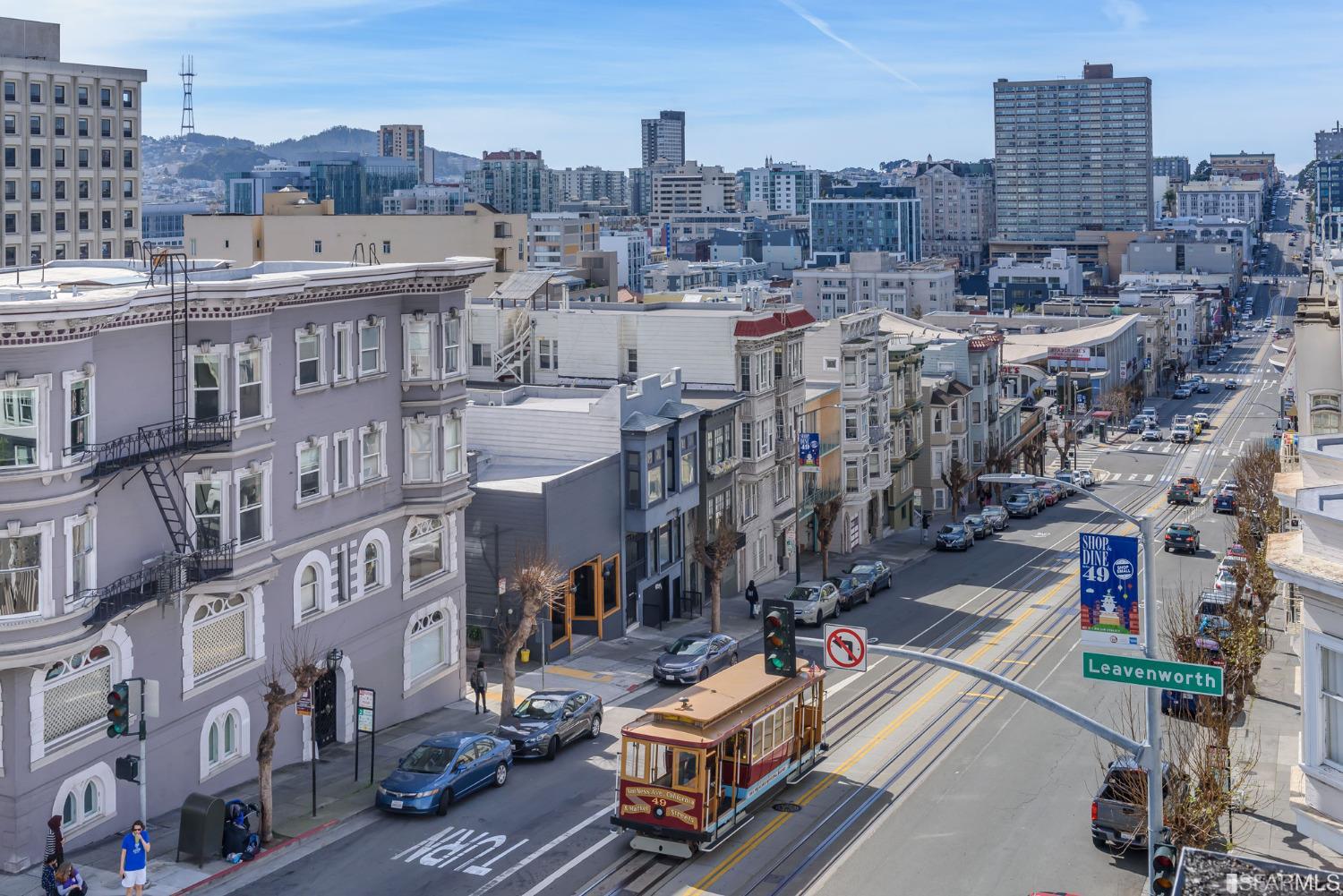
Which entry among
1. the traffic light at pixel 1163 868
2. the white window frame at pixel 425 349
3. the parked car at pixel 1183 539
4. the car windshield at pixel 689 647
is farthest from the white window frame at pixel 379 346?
the parked car at pixel 1183 539

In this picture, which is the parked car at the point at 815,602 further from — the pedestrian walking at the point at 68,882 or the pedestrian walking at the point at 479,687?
the pedestrian walking at the point at 68,882

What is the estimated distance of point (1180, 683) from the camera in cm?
2306

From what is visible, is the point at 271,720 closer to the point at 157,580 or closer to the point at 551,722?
the point at 157,580

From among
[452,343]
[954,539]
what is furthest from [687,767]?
[954,539]

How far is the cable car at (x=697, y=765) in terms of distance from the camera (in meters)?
31.7

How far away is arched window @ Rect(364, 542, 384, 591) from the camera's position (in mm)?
42781

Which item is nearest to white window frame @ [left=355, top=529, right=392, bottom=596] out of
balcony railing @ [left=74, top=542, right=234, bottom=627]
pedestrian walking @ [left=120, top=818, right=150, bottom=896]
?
balcony railing @ [left=74, top=542, right=234, bottom=627]

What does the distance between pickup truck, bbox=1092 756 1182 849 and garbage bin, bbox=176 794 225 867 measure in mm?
19840

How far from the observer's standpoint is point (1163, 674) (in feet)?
75.9

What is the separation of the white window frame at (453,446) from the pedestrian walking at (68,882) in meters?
18.2

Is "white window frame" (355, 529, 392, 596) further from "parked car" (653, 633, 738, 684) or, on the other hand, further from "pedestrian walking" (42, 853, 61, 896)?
"pedestrian walking" (42, 853, 61, 896)

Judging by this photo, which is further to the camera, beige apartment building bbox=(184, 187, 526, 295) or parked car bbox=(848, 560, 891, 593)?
beige apartment building bbox=(184, 187, 526, 295)

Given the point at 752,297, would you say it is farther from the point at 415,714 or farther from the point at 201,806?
the point at 201,806

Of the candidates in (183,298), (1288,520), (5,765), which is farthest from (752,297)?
(5,765)
